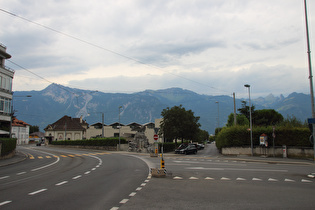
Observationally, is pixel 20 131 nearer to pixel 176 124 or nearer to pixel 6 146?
pixel 176 124

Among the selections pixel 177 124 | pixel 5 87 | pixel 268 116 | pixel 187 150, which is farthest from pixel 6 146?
pixel 268 116

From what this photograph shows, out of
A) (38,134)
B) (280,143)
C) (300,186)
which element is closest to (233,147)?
(280,143)

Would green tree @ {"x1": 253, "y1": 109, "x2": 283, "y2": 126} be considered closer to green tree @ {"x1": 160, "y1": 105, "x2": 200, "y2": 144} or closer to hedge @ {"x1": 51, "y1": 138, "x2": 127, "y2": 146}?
green tree @ {"x1": 160, "y1": 105, "x2": 200, "y2": 144}

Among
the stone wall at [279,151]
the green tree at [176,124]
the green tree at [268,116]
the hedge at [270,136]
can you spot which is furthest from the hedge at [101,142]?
the green tree at [268,116]

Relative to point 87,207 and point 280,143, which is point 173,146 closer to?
point 280,143

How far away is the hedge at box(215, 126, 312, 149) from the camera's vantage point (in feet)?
99.8

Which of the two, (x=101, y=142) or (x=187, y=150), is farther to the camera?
(x=101, y=142)

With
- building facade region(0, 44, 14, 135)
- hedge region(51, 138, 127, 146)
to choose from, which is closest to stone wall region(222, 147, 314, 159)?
hedge region(51, 138, 127, 146)

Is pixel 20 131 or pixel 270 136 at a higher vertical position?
pixel 20 131

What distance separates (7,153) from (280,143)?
31.9 meters

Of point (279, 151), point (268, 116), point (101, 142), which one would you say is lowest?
point (279, 151)

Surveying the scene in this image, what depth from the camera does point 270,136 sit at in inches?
1305

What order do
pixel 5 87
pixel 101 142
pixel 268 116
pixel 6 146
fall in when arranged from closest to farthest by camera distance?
pixel 6 146 < pixel 5 87 < pixel 101 142 < pixel 268 116

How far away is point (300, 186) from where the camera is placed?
11.4 metres
